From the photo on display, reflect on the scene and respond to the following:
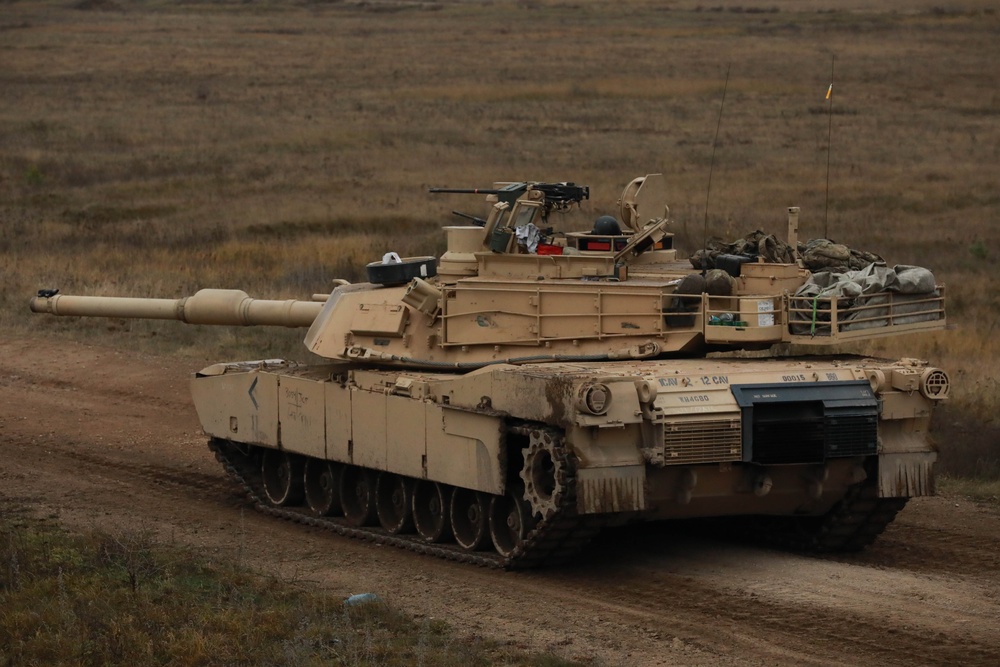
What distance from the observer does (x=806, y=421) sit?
13.3 m

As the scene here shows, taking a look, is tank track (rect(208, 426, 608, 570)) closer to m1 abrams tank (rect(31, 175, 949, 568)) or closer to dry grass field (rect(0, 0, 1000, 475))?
m1 abrams tank (rect(31, 175, 949, 568))

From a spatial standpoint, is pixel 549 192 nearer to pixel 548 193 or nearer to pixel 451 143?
pixel 548 193

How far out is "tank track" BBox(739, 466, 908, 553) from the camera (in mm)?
14250

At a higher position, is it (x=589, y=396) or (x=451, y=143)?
(x=451, y=143)

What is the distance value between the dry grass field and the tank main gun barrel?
216 inches

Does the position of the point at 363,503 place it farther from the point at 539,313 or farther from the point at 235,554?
the point at 539,313

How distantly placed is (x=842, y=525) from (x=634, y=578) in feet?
6.68

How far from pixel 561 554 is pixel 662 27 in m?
62.8

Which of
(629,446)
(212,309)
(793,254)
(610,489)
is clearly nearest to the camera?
(610,489)

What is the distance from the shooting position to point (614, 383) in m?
12.9

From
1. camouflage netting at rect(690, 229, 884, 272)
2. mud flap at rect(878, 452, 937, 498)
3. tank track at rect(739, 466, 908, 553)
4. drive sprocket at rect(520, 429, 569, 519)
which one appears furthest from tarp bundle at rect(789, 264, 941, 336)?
drive sprocket at rect(520, 429, 569, 519)

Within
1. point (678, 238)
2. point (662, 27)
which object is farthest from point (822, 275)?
point (662, 27)

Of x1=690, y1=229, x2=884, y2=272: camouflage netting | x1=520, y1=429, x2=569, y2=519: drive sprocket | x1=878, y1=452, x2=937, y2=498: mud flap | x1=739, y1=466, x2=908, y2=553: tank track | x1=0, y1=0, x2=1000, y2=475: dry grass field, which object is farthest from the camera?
x1=0, y1=0, x2=1000, y2=475: dry grass field

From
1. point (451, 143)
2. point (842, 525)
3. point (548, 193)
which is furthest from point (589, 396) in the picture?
point (451, 143)
